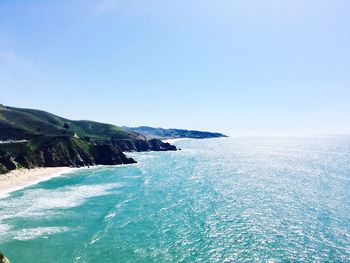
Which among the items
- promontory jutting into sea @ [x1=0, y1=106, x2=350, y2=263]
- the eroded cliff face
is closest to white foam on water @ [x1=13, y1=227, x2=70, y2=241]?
promontory jutting into sea @ [x1=0, y1=106, x2=350, y2=263]

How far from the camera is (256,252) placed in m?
50.3

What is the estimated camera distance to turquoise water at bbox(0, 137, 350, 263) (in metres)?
50.3

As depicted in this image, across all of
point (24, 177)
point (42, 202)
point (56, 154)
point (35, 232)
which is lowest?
point (35, 232)

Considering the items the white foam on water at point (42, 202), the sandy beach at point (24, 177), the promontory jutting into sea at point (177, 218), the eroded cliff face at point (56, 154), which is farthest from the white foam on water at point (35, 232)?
the eroded cliff face at point (56, 154)

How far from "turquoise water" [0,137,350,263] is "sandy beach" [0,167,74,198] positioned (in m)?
5.86

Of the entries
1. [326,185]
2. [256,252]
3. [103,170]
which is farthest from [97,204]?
[326,185]

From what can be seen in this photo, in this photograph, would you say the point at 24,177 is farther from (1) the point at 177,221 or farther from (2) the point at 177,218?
(1) the point at 177,221

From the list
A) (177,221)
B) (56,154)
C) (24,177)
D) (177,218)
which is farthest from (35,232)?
(56,154)

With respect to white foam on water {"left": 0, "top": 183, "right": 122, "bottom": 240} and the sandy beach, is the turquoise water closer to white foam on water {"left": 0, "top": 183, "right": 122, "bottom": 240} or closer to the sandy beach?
white foam on water {"left": 0, "top": 183, "right": 122, "bottom": 240}

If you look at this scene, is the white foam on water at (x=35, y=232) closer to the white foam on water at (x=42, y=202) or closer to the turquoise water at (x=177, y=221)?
the white foam on water at (x=42, y=202)

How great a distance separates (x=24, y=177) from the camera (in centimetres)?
11794

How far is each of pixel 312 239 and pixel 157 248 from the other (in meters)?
27.0

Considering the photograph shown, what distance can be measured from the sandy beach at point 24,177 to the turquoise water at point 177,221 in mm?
5858

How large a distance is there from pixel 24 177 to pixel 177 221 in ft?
251
